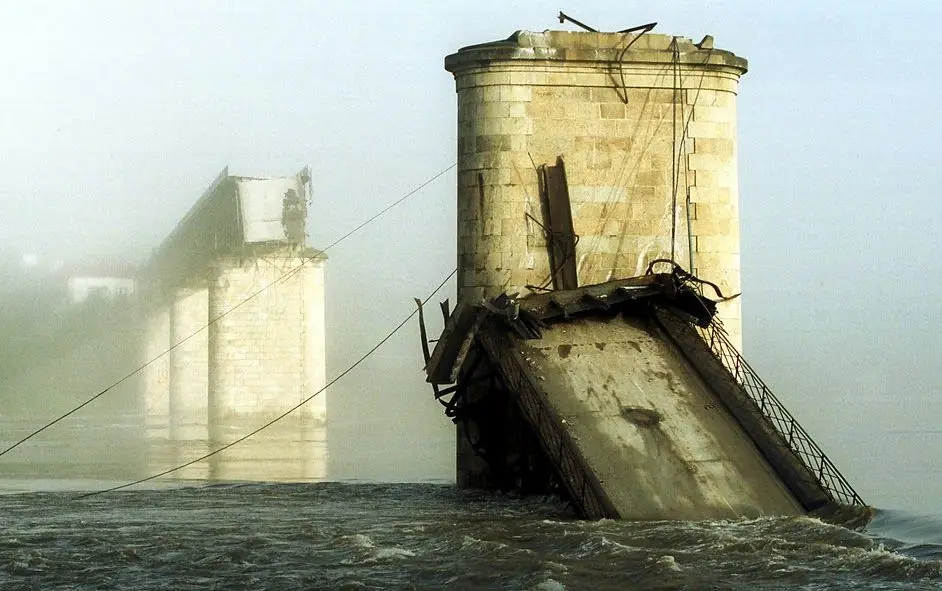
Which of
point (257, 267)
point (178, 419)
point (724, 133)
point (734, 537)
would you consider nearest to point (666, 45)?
point (724, 133)

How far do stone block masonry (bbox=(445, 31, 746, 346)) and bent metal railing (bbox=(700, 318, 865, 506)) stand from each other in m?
1.48

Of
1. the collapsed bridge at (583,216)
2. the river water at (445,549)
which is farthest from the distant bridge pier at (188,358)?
the river water at (445,549)

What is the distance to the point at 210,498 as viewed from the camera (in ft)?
72.7

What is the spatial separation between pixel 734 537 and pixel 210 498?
32.5 ft

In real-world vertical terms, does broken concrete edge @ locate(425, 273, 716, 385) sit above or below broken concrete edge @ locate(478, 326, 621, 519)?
above

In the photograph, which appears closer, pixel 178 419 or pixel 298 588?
pixel 298 588

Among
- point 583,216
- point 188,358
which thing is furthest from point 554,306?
point 188,358

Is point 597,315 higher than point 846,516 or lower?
higher

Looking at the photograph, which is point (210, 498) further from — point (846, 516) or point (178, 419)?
point (178, 419)

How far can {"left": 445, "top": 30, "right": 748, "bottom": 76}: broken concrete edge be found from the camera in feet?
66.9

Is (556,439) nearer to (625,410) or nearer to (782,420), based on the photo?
(625,410)

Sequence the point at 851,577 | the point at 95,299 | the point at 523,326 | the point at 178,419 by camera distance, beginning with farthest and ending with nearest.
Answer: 1. the point at 95,299
2. the point at 178,419
3. the point at 523,326
4. the point at 851,577

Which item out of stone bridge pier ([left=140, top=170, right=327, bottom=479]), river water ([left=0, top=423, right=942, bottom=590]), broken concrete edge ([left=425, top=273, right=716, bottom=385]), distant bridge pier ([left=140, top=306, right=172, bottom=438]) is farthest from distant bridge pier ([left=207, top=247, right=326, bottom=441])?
broken concrete edge ([left=425, top=273, right=716, bottom=385])

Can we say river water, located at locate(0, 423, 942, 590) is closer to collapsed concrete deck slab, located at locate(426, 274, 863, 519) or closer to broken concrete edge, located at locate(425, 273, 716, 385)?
collapsed concrete deck slab, located at locate(426, 274, 863, 519)
